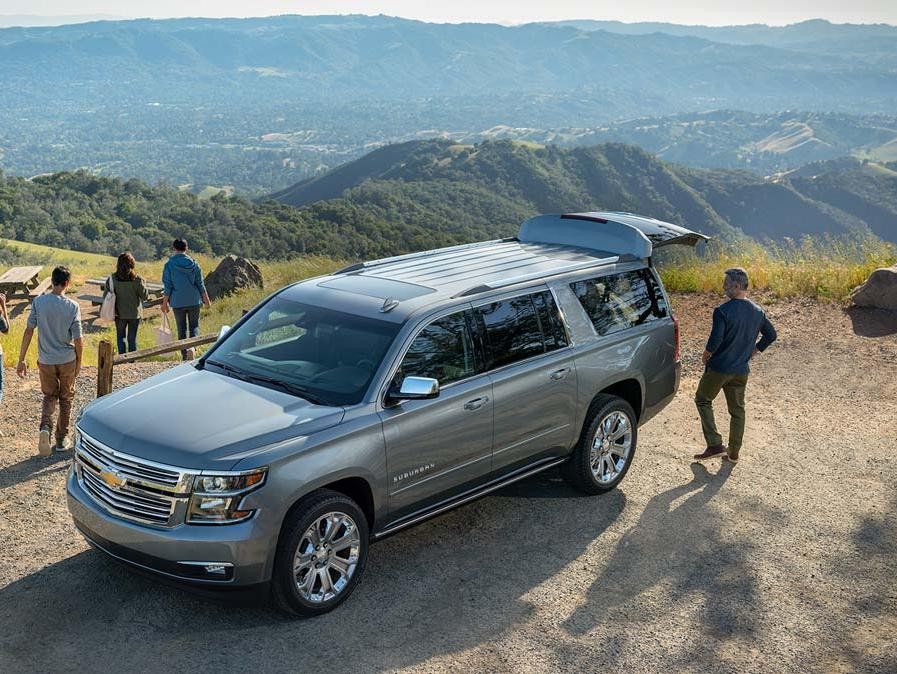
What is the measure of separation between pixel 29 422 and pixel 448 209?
9124 centimetres

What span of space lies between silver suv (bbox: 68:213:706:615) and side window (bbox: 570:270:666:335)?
0.02 m

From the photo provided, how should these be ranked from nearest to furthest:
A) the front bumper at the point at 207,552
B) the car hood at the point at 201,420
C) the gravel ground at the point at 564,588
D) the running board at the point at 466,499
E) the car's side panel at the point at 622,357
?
the front bumper at the point at 207,552 < the car hood at the point at 201,420 < the gravel ground at the point at 564,588 < the running board at the point at 466,499 < the car's side panel at the point at 622,357

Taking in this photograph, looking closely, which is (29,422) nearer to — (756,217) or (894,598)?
(894,598)

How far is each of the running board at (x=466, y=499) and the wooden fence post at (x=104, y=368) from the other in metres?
4.25

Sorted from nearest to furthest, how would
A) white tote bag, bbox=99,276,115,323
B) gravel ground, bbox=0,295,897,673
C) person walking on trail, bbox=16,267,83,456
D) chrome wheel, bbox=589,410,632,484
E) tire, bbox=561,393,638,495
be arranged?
gravel ground, bbox=0,295,897,673 → tire, bbox=561,393,638,495 → chrome wheel, bbox=589,410,632,484 → person walking on trail, bbox=16,267,83,456 → white tote bag, bbox=99,276,115,323

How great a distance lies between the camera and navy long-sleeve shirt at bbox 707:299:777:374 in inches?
314

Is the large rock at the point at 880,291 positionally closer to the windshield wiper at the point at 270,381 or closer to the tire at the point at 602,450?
the tire at the point at 602,450

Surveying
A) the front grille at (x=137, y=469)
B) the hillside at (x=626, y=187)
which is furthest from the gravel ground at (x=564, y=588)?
the hillside at (x=626, y=187)

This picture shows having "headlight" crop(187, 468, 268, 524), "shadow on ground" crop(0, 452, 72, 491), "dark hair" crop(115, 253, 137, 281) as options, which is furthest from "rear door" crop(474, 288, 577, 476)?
"dark hair" crop(115, 253, 137, 281)

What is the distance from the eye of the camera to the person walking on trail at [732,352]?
7.97 meters

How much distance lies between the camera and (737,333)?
803 cm

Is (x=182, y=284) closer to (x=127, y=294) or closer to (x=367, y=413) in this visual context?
(x=127, y=294)

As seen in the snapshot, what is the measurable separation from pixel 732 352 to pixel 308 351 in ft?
13.2

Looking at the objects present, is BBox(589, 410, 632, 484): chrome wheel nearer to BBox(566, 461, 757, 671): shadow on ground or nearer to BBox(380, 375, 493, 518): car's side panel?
BBox(566, 461, 757, 671): shadow on ground
